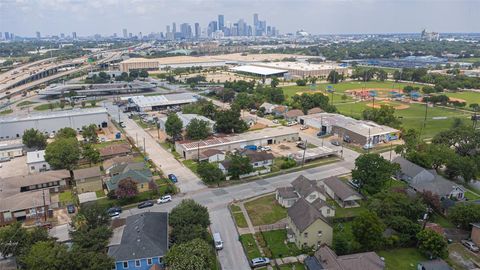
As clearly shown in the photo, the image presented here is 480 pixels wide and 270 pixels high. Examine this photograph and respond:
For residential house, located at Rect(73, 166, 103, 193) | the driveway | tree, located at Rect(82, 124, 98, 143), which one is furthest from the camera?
tree, located at Rect(82, 124, 98, 143)

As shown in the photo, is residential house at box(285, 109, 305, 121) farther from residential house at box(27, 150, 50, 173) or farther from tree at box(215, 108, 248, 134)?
residential house at box(27, 150, 50, 173)

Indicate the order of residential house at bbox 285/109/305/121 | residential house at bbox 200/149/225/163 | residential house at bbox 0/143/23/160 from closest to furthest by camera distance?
residential house at bbox 200/149/225/163, residential house at bbox 0/143/23/160, residential house at bbox 285/109/305/121

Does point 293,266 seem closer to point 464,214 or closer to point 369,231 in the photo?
point 369,231

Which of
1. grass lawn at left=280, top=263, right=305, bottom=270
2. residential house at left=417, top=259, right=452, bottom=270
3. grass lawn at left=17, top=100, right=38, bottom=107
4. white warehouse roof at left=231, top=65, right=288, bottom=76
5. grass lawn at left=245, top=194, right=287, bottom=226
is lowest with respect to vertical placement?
grass lawn at left=280, top=263, right=305, bottom=270

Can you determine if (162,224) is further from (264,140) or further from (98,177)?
(264,140)

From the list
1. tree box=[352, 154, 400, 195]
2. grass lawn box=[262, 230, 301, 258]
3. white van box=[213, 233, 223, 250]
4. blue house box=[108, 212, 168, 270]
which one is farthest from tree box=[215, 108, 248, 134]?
blue house box=[108, 212, 168, 270]

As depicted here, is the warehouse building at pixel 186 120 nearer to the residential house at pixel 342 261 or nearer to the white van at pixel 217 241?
the white van at pixel 217 241

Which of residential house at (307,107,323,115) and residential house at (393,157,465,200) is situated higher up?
residential house at (307,107,323,115)
